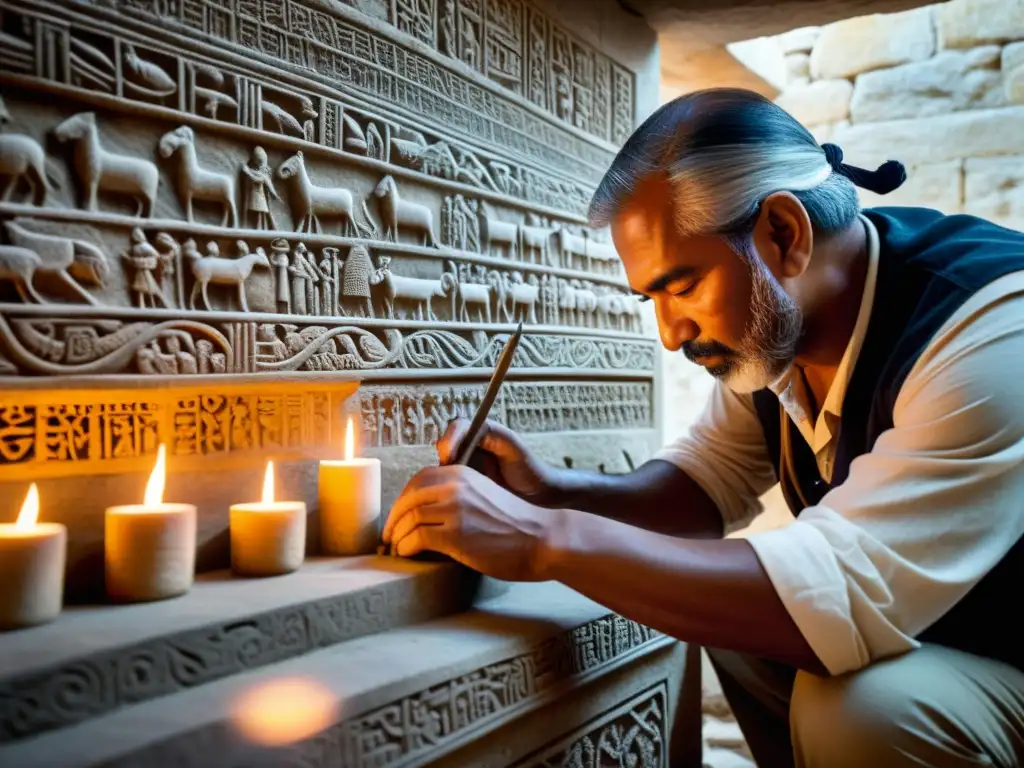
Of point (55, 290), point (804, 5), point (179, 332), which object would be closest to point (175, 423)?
point (179, 332)

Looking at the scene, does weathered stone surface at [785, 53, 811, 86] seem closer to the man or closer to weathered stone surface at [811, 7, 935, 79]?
weathered stone surface at [811, 7, 935, 79]

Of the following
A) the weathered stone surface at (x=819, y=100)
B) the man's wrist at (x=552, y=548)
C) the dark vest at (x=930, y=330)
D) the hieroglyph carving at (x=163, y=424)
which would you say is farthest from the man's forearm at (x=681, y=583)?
the weathered stone surface at (x=819, y=100)

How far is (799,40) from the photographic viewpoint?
475cm

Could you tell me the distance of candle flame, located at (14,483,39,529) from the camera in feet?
4.43

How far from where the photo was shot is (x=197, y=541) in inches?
67.9

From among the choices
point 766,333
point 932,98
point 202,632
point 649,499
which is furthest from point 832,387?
point 932,98

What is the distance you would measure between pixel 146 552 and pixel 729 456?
1606 millimetres

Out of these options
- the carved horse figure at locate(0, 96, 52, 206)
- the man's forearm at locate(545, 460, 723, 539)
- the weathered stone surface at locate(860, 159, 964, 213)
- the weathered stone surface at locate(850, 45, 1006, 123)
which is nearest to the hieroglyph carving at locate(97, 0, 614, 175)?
the carved horse figure at locate(0, 96, 52, 206)

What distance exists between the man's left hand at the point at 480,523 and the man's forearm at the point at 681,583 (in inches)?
1.3

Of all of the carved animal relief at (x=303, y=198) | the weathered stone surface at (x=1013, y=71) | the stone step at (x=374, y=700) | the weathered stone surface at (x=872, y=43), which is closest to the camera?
the stone step at (x=374, y=700)

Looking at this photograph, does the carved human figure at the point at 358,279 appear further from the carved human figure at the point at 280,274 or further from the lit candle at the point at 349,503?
the lit candle at the point at 349,503

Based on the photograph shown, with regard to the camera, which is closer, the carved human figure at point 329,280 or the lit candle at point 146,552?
the lit candle at point 146,552

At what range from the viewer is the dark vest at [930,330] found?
1.56 metres

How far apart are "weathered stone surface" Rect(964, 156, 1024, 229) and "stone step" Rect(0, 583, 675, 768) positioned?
12.1ft
